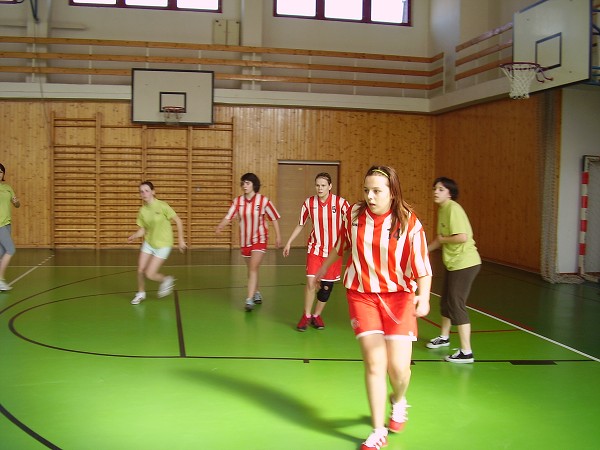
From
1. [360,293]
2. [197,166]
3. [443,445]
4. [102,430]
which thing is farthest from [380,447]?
[197,166]

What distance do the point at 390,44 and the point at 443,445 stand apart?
15.2 metres

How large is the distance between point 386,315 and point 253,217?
15.2 feet

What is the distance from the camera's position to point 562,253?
12234 mm

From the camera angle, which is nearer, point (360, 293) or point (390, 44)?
point (360, 293)

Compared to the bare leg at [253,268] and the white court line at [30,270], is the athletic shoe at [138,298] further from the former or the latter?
the white court line at [30,270]

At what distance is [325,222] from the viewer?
747 centimetres

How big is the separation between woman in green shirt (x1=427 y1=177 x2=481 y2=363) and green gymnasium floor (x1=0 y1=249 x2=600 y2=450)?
0.39 metres

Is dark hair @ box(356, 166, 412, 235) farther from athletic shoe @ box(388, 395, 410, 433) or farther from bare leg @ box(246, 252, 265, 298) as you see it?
bare leg @ box(246, 252, 265, 298)

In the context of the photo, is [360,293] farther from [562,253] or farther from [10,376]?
[562,253]

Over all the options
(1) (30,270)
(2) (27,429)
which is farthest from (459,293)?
(1) (30,270)

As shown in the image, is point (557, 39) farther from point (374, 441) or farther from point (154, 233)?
point (374, 441)

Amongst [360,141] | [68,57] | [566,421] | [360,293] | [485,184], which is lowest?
[566,421]

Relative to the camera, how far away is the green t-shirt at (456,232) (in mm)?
6219

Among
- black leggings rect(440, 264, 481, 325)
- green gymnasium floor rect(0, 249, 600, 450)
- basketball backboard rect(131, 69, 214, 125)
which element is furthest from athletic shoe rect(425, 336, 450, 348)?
basketball backboard rect(131, 69, 214, 125)
